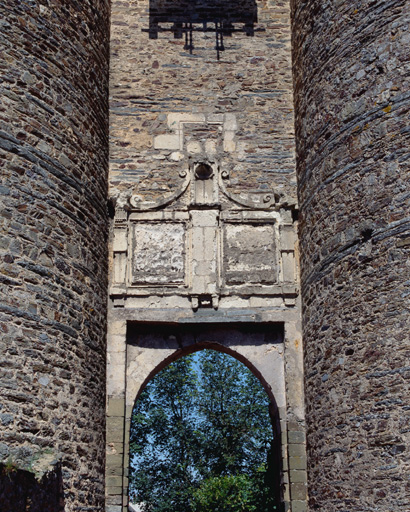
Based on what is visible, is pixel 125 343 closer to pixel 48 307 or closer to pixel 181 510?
pixel 48 307

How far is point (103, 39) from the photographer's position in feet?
30.8

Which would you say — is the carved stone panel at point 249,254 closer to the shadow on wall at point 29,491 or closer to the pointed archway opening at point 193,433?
the shadow on wall at point 29,491

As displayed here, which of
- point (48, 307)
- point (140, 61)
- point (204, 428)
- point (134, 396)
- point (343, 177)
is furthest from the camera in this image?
point (204, 428)

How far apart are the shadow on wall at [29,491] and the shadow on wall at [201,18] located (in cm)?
569

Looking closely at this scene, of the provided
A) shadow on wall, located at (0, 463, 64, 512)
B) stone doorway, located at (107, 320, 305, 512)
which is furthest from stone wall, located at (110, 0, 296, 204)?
shadow on wall, located at (0, 463, 64, 512)

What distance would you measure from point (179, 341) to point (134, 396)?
0.78m

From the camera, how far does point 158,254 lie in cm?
872

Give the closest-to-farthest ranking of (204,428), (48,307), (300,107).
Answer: (48,307)
(300,107)
(204,428)

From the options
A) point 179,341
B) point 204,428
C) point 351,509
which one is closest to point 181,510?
point 204,428

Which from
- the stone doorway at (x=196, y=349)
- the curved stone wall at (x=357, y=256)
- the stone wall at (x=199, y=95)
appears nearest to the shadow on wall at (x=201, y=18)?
the stone wall at (x=199, y=95)

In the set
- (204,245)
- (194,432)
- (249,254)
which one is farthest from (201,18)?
(194,432)

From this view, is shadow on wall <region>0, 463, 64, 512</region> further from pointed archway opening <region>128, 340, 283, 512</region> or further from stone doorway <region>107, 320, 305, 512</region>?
pointed archway opening <region>128, 340, 283, 512</region>

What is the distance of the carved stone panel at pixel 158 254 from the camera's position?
863 centimetres

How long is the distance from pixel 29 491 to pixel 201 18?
6.43m
